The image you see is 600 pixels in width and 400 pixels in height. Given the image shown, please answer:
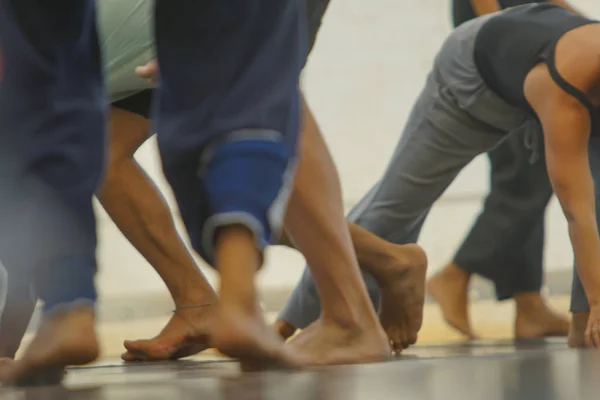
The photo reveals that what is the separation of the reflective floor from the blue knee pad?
0.14 metres

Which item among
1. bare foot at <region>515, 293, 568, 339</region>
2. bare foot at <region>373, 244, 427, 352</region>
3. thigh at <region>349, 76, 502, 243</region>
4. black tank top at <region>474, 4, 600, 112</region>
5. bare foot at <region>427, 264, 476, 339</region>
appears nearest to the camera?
bare foot at <region>373, 244, 427, 352</region>

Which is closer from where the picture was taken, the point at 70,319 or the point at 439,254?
the point at 70,319

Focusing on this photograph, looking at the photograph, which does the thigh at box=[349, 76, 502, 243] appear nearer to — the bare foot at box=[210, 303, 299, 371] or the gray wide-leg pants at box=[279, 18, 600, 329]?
the gray wide-leg pants at box=[279, 18, 600, 329]

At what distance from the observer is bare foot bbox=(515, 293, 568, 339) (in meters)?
2.75

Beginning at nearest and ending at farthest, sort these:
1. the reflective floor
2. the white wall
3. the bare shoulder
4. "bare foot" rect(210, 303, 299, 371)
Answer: the reflective floor
"bare foot" rect(210, 303, 299, 371)
the bare shoulder
the white wall

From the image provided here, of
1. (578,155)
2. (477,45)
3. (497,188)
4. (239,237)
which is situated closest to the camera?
(239,237)

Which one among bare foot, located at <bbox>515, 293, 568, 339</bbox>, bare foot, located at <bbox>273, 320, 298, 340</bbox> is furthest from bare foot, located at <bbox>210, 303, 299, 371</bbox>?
bare foot, located at <bbox>515, 293, 568, 339</bbox>

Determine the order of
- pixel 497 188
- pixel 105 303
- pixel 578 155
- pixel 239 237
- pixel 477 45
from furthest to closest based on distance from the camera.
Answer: pixel 105 303 < pixel 497 188 < pixel 477 45 < pixel 578 155 < pixel 239 237

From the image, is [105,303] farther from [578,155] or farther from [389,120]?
[578,155]

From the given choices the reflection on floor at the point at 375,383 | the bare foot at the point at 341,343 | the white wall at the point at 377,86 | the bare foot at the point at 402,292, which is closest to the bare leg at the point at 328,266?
the bare foot at the point at 341,343

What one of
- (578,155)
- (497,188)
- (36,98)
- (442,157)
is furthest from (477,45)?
(36,98)

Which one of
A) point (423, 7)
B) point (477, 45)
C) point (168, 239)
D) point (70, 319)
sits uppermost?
point (423, 7)

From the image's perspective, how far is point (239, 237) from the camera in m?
1.11

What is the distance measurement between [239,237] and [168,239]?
0.95m
